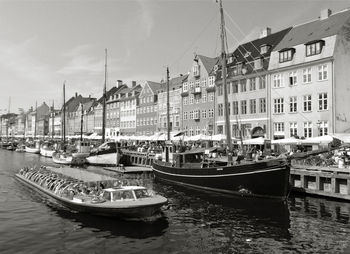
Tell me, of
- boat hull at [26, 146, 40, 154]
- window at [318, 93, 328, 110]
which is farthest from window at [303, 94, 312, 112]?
boat hull at [26, 146, 40, 154]

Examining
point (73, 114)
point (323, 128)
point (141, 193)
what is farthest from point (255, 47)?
point (73, 114)

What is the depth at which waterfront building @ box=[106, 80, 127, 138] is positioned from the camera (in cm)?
9706

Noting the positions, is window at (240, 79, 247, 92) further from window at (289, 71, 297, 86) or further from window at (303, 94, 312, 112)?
window at (303, 94, 312, 112)

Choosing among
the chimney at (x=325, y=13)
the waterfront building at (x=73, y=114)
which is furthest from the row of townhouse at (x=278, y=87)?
the waterfront building at (x=73, y=114)

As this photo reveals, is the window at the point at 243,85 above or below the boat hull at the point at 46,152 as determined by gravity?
above

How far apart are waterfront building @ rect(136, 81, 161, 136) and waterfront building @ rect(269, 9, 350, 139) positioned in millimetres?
36081

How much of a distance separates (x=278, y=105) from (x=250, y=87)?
19.4 feet

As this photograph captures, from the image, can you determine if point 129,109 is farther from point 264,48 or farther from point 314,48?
point 314,48

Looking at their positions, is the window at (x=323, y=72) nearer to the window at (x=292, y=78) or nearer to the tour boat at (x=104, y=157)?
the window at (x=292, y=78)

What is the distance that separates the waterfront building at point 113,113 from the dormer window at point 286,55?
5666 centimetres

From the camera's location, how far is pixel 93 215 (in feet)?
69.8

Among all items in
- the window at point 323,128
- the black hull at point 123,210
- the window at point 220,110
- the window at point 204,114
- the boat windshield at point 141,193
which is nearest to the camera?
the black hull at point 123,210

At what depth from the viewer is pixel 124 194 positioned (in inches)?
822

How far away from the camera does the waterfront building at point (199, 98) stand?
199 ft
